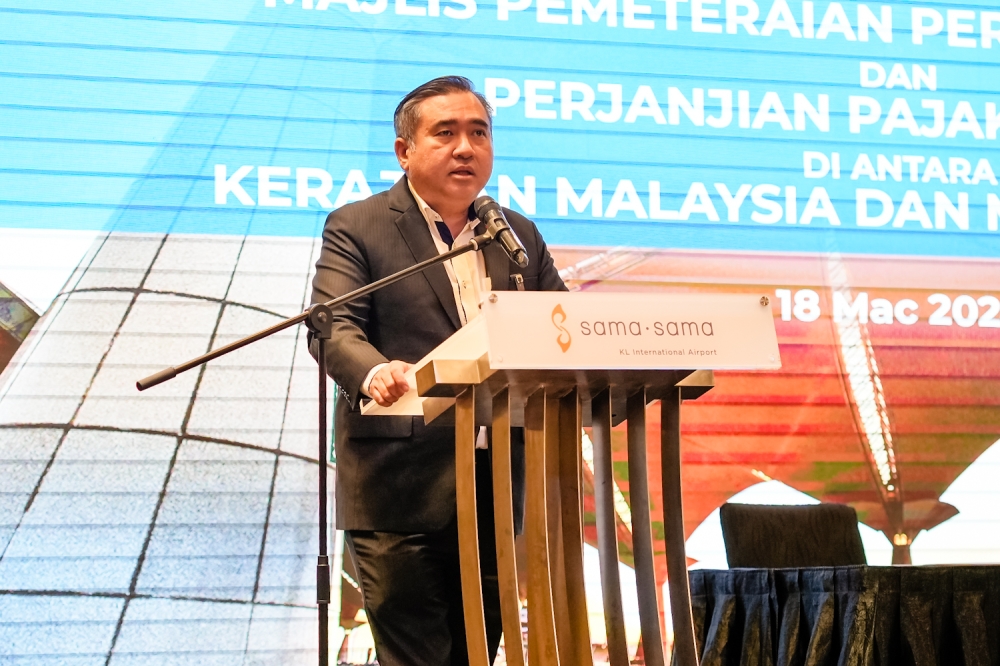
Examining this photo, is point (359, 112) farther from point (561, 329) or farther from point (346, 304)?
point (561, 329)

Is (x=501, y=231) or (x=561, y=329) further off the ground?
(x=501, y=231)

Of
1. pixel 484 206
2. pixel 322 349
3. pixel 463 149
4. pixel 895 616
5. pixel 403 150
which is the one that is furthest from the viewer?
pixel 895 616

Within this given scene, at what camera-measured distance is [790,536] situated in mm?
3023

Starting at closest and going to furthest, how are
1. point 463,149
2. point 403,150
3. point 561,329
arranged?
point 561,329 < point 463,149 < point 403,150

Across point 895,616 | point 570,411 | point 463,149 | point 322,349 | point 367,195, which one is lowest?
point 895,616

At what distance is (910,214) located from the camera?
4.14 metres

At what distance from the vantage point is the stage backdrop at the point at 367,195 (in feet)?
11.5

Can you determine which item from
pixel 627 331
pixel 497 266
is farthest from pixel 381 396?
pixel 497 266

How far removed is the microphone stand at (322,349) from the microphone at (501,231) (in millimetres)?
15

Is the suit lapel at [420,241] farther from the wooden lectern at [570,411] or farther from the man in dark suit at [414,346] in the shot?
the wooden lectern at [570,411]

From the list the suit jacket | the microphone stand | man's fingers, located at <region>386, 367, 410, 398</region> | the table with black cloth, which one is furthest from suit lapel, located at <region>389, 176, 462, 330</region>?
the table with black cloth

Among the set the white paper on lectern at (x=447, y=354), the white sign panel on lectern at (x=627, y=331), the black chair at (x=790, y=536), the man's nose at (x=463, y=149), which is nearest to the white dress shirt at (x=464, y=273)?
the man's nose at (x=463, y=149)

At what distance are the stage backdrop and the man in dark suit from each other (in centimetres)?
149

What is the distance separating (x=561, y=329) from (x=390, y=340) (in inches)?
25.8
